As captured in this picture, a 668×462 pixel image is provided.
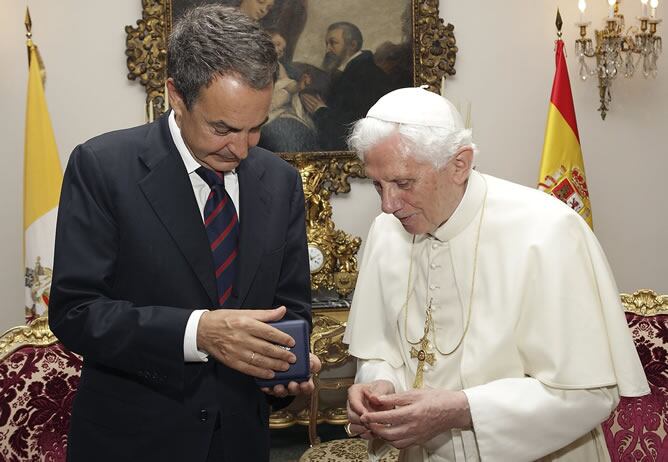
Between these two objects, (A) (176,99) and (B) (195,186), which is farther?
(B) (195,186)

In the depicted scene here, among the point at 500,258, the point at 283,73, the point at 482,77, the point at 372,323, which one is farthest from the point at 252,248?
the point at 482,77

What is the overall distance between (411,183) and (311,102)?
3.78m

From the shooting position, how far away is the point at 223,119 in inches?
79.7

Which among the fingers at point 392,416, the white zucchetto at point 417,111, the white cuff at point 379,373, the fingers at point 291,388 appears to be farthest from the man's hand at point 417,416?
the white zucchetto at point 417,111

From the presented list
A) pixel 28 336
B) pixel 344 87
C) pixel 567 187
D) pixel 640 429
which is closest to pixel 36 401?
pixel 28 336

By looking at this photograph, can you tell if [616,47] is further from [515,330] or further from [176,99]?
[176,99]

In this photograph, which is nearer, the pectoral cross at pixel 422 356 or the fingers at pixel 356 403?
the fingers at pixel 356 403

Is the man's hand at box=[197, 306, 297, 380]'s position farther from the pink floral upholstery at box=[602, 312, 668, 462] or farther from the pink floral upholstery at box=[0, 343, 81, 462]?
the pink floral upholstery at box=[602, 312, 668, 462]

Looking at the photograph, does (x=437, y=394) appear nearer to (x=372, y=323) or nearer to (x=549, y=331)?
(x=549, y=331)

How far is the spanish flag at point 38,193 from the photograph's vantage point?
16.5ft

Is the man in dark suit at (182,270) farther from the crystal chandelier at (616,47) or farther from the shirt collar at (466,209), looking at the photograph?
the crystal chandelier at (616,47)

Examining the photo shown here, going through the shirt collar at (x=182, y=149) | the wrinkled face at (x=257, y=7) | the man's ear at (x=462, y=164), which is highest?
the wrinkled face at (x=257, y=7)

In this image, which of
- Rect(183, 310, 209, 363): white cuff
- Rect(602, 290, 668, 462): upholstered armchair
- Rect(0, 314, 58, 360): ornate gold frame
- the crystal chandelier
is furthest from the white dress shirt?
the crystal chandelier

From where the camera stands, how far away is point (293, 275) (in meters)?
2.36
